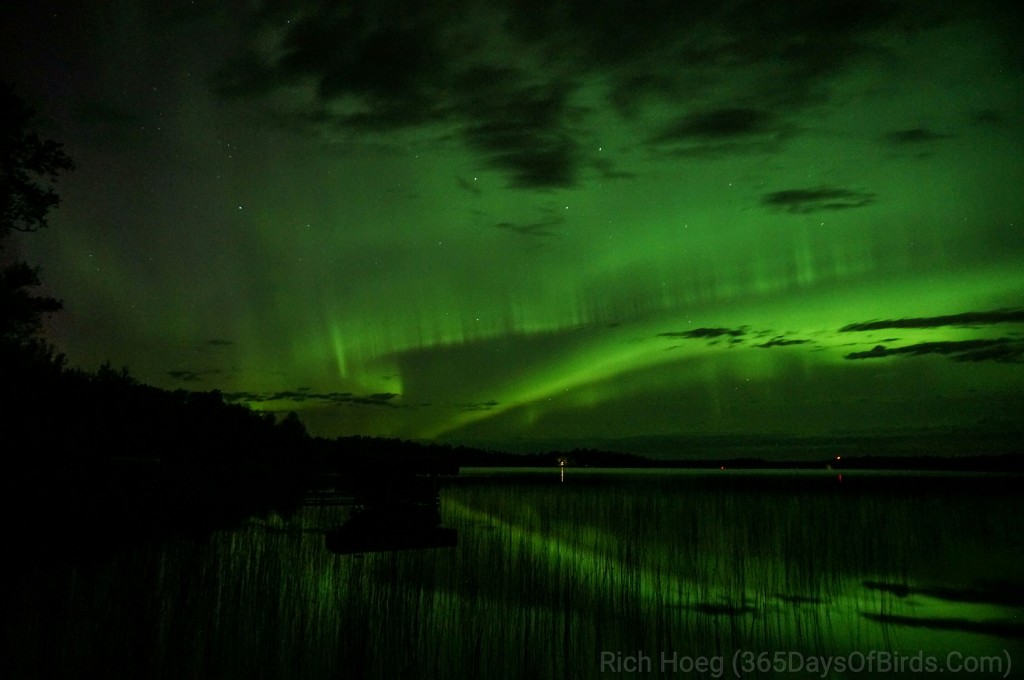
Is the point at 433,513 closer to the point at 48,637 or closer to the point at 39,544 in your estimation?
the point at 39,544

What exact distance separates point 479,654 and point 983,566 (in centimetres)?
1790

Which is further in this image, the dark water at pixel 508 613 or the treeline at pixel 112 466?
the treeline at pixel 112 466

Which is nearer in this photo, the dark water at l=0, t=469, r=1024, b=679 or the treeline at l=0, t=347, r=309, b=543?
the dark water at l=0, t=469, r=1024, b=679

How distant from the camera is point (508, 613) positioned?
1288cm

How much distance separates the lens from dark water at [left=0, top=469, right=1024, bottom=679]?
9984mm

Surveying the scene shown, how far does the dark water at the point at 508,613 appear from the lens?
9984 millimetres

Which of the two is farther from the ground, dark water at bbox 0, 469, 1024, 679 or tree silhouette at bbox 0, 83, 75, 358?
tree silhouette at bbox 0, 83, 75, 358

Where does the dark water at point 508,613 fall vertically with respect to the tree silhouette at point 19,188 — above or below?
below

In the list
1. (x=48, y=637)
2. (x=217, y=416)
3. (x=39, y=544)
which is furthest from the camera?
(x=217, y=416)

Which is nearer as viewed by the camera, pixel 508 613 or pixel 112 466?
pixel 508 613

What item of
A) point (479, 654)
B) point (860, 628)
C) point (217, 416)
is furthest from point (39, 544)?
point (217, 416)

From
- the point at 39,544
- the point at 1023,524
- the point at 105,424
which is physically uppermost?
the point at 105,424

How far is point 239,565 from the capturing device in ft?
46.2

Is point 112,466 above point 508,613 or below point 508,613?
above
